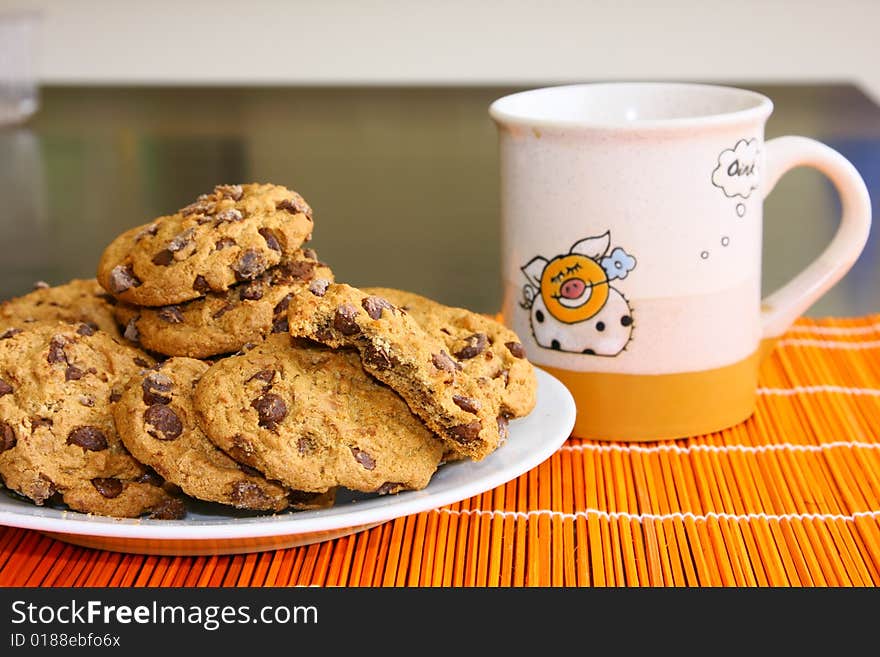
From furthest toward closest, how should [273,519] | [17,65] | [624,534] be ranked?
1. [17,65]
2. [624,534]
3. [273,519]

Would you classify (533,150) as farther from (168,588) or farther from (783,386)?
(168,588)

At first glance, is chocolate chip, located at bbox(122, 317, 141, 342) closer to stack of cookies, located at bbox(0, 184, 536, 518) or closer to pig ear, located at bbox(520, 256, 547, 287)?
stack of cookies, located at bbox(0, 184, 536, 518)

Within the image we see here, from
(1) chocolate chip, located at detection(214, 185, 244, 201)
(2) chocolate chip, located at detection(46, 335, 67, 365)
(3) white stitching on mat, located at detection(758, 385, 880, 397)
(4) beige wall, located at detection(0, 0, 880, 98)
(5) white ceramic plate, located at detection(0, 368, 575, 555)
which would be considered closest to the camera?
(5) white ceramic plate, located at detection(0, 368, 575, 555)

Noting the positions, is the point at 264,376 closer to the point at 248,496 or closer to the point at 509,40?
the point at 248,496

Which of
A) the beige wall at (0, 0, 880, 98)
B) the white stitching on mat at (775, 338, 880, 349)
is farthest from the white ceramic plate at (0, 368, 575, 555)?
the beige wall at (0, 0, 880, 98)

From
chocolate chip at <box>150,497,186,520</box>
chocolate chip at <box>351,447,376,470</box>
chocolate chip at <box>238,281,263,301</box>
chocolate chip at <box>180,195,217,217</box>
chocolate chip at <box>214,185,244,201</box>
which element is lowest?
chocolate chip at <box>150,497,186,520</box>

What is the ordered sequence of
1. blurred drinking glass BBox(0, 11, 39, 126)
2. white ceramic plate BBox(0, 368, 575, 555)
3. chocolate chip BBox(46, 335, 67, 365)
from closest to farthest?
1. white ceramic plate BBox(0, 368, 575, 555)
2. chocolate chip BBox(46, 335, 67, 365)
3. blurred drinking glass BBox(0, 11, 39, 126)

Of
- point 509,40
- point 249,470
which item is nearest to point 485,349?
point 249,470

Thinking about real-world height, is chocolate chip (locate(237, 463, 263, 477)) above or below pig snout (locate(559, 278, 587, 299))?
below
